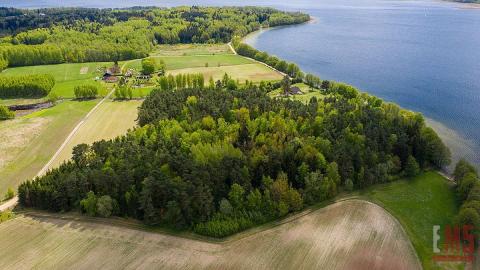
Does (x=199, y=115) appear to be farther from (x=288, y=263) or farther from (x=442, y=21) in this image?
(x=442, y=21)

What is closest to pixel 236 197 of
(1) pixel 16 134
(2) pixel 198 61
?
(1) pixel 16 134

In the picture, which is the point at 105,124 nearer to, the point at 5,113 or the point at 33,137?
the point at 33,137

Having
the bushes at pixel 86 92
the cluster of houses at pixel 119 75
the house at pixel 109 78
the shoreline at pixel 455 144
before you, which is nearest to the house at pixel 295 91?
the shoreline at pixel 455 144

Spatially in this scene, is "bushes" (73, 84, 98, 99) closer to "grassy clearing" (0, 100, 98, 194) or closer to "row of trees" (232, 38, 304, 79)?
"grassy clearing" (0, 100, 98, 194)

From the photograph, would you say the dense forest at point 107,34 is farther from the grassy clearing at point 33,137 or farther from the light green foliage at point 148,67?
the grassy clearing at point 33,137

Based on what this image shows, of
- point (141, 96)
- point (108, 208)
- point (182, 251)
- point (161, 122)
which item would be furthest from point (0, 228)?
point (141, 96)
